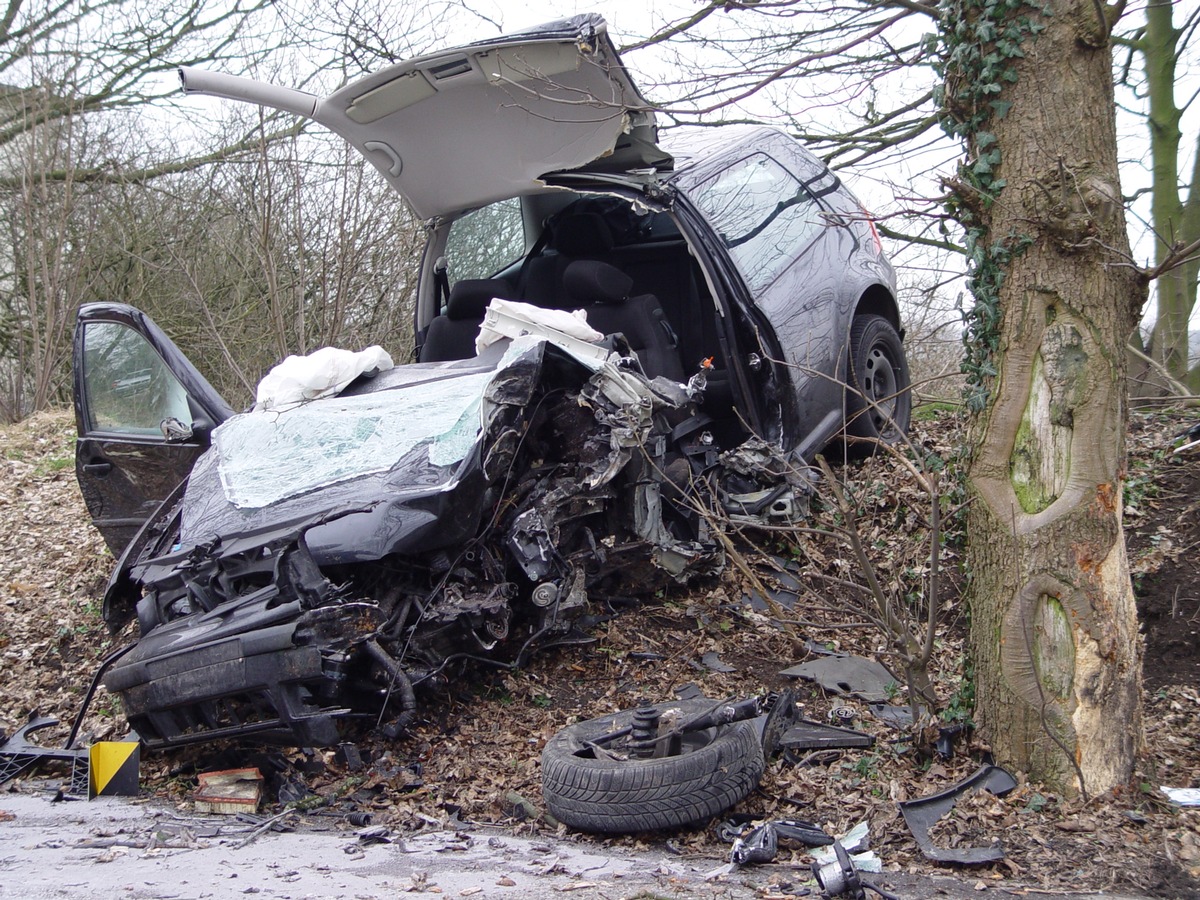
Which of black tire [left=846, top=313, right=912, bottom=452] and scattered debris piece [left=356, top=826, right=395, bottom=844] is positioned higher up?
black tire [left=846, top=313, right=912, bottom=452]

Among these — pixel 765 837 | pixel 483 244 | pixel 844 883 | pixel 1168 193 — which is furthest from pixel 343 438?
pixel 1168 193

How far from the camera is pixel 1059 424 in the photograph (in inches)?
136

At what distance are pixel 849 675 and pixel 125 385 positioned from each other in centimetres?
405

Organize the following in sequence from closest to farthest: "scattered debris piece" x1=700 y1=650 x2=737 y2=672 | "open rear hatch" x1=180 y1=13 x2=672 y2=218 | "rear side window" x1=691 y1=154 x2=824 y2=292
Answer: "open rear hatch" x1=180 y1=13 x2=672 y2=218, "scattered debris piece" x1=700 y1=650 x2=737 y2=672, "rear side window" x1=691 y1=154 x2=824 y2=292

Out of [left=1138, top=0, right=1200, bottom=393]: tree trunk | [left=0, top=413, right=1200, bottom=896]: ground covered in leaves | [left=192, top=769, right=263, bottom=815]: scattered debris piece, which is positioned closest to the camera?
[left=0, top=413, right=1200, bottom=896]: ground covered in leaves

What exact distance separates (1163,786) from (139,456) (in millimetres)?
4923

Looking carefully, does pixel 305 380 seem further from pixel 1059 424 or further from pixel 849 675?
pixel 1059 424

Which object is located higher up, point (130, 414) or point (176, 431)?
point (130, 414)

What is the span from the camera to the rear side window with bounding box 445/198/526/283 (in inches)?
264

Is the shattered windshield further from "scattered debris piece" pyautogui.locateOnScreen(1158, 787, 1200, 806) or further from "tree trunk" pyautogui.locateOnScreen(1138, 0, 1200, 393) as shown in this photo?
"tree trunk" pyautogui.locateOnScreen(1138, 0, 1200, 393)

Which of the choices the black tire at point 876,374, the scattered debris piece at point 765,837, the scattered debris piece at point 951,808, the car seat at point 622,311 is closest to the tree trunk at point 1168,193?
the black tire at point 876,374

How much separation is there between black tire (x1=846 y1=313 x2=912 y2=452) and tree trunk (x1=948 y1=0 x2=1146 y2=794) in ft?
8.79

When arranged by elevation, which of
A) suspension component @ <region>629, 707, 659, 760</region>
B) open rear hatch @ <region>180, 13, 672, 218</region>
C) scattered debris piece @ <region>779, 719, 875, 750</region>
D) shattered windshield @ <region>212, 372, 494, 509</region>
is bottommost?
scattered debris piece @ <region>779, 719, 875, 750</region>

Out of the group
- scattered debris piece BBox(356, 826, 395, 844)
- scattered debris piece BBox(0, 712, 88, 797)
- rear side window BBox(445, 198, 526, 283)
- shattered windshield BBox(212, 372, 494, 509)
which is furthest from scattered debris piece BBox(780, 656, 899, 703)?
rear side window BBox(445, 198, 526, 283)
